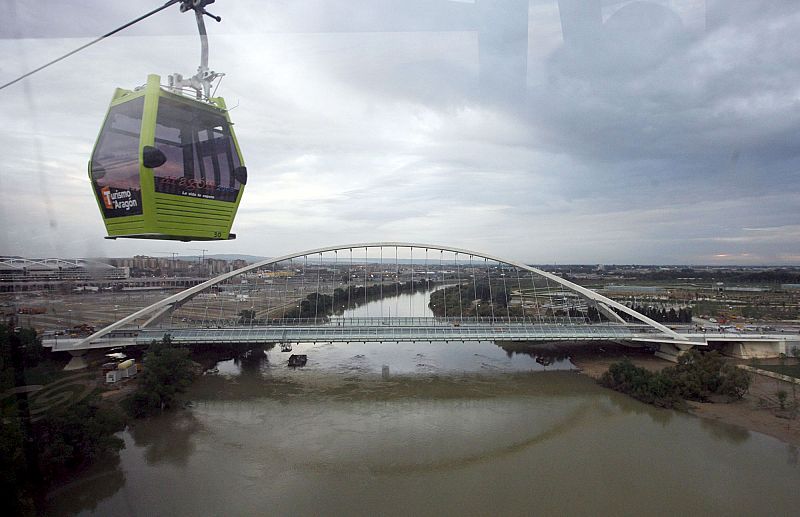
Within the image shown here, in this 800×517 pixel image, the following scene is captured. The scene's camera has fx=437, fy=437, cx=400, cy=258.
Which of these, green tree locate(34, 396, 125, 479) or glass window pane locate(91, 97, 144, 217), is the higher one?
glass window pane locate(91, 97, 144, 217)

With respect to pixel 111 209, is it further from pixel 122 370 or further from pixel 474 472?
pixel 122 370

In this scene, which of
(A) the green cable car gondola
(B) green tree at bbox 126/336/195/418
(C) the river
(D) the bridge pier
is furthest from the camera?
(D) the bridge pier

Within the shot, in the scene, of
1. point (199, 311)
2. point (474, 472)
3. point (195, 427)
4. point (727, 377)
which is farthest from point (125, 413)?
point (199, 311)

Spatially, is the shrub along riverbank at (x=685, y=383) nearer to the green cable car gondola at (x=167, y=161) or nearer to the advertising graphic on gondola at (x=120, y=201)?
the green cable car gondola at (x=167, y=161)

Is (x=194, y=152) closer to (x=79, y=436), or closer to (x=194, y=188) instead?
(x=194, y=188)

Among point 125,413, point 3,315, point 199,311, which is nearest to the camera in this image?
point 3,315

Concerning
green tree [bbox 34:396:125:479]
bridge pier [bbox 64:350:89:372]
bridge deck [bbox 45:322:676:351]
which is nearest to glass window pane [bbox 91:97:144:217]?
green tree [bbox 34:396:125:479]

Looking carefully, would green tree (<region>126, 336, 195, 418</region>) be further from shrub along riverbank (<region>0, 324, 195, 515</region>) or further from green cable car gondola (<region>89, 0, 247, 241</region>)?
green cable car gondola (<region>89, 0, 247, 241</region>)

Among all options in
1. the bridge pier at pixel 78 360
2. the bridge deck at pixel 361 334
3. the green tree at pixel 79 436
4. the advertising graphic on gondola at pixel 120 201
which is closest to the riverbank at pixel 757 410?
the bridge deck at pixel 361 334
